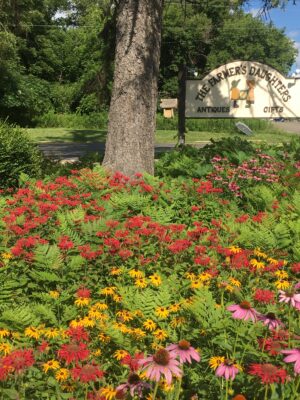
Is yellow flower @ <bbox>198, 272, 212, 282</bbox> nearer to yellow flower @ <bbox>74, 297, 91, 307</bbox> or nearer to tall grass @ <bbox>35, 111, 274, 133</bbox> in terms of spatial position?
yellow flower @ <bbox>74, 297, 91, 307</bbox>

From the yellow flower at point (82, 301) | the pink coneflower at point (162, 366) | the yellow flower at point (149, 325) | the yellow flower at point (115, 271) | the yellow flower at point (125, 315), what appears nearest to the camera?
the pink coneflower at point (162, 366)

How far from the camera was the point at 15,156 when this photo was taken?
278 inches

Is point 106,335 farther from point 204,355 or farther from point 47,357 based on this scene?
point 204,355

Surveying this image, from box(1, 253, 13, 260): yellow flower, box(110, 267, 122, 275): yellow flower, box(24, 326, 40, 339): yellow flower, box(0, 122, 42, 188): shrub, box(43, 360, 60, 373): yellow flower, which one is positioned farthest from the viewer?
box(0, 122, 42, 188): shrub

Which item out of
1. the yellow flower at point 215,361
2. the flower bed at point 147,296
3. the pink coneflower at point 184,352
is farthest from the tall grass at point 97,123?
the pink coneflower at point 184,352

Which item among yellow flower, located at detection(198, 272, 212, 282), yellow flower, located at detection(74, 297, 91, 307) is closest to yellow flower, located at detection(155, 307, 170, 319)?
yellow flower, located at detection(74, 297, 91, 307)

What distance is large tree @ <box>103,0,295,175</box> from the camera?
6859 millimetres

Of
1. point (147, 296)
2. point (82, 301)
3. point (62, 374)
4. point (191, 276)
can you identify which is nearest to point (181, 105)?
point (191, 276)

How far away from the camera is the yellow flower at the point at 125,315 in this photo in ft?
9.78

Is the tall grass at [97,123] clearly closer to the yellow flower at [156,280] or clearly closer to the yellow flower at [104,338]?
the yellow flower at [156,280]

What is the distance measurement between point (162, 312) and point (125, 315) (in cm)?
27

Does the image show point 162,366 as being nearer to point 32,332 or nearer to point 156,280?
point 32,332

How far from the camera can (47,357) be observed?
2752mm

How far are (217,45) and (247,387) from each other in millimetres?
57709
